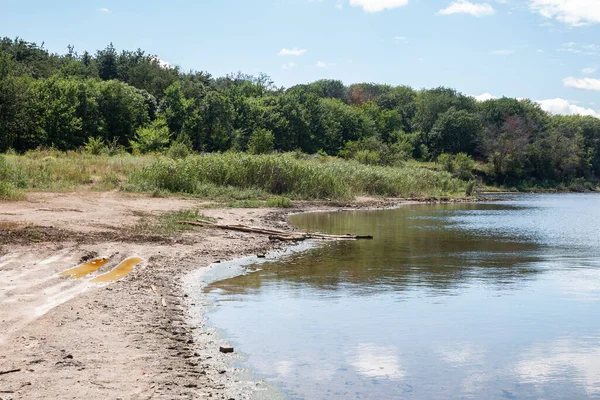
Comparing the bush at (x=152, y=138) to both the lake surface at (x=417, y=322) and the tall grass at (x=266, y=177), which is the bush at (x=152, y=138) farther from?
the lake surface at (x=417, y=322)

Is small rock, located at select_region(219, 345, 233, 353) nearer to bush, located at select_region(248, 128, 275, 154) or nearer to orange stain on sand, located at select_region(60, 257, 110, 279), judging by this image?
orange stain on sand, located at select_region(60, 257, 110, 279)

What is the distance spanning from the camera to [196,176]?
126ft

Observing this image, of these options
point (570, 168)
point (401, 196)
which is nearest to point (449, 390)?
point (401, 196)

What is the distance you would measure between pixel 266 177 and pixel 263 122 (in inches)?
1881

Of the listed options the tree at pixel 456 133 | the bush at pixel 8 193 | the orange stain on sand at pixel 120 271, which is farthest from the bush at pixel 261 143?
the orange stain on sand at pixel 120 271

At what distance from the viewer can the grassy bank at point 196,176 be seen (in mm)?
32188

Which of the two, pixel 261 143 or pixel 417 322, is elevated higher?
pixel 261 143

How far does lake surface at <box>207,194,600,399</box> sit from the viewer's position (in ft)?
27.9

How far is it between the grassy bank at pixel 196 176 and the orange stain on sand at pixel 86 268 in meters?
11.1

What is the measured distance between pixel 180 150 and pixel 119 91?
2643cm

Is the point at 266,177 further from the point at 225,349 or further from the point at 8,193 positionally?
the point at 225,349

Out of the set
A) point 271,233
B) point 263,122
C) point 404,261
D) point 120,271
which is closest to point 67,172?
point 271,233

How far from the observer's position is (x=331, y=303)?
13.1 metres

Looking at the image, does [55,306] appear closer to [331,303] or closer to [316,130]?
[331,303]
